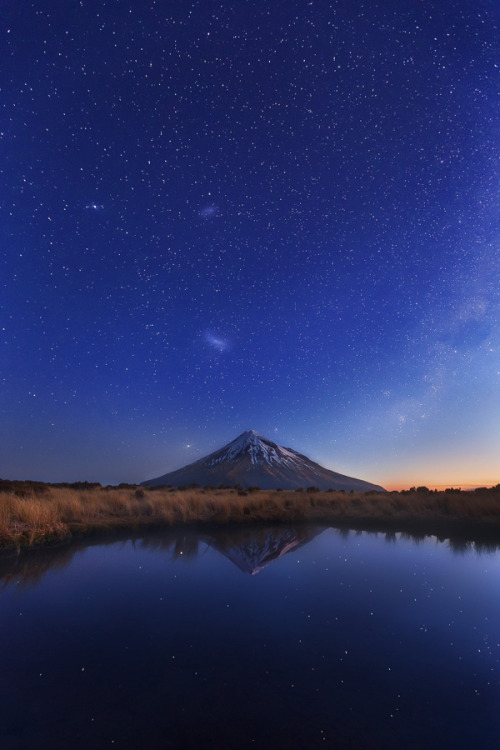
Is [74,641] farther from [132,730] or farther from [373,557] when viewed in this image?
[373,557]

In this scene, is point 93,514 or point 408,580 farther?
point 93,514

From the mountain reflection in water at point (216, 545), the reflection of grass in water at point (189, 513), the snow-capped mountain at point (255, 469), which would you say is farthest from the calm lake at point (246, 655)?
the snow-capped mountain at point (255, 469)

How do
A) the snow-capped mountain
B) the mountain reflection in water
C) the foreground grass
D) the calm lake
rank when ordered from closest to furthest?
the calm lake → the mountain reflection in water → the foreground grass → the snow-capped mountain

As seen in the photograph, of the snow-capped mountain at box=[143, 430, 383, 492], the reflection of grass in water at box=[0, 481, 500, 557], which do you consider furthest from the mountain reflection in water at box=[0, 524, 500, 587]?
the snow-capped mountain at box=[143, 430, 383, 492]

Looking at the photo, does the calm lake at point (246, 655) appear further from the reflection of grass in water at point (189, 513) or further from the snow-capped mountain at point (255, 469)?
the snow-capped mountain at point (255, 469)

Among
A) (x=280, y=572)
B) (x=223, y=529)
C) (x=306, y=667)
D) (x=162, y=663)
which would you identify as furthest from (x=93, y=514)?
(x=306, y=667)

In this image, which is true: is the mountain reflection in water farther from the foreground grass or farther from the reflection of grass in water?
the foreground grass
